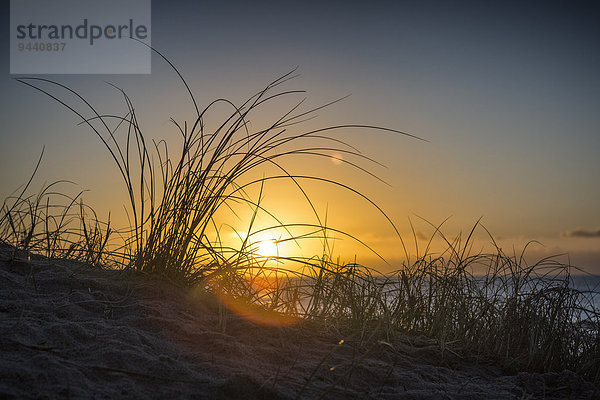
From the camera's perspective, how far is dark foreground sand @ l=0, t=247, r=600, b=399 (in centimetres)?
143

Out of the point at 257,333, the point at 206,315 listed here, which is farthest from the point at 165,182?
the point at 257,333

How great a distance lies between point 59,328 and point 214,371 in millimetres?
532

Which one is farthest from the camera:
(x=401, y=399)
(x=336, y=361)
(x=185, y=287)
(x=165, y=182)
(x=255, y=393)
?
(x=165, y=182)

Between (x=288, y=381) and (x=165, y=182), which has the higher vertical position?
(x=165, y=182)

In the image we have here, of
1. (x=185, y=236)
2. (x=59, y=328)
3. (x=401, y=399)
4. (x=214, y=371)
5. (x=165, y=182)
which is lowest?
(x=401, y=399)

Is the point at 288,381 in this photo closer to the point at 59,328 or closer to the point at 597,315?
the point at 59,328

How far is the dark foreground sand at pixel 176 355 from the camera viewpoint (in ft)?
4.68

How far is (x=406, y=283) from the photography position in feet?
10.8

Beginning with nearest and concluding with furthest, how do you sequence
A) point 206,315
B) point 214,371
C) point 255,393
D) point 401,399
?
point 255,393
point 214,371
point 401,399
point 206,315

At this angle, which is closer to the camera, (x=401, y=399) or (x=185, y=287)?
(x=401, y=399)

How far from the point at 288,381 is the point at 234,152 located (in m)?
1.38

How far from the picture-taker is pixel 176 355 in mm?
1702

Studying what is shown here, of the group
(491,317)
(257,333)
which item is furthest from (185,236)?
(491,317)

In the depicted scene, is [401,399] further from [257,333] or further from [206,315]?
[206,315]
